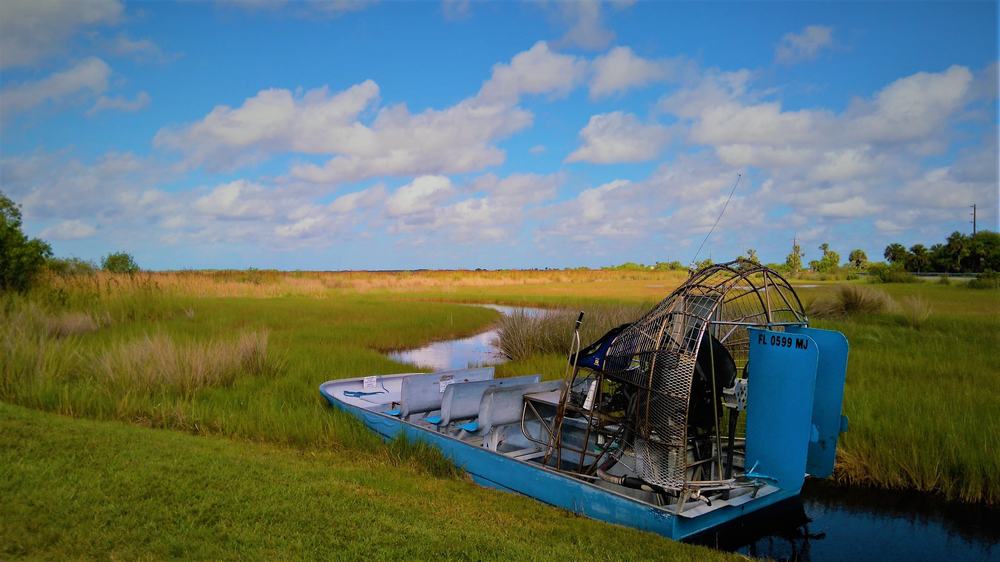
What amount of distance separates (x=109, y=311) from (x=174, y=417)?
42.2ft

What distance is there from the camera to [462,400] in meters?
9.27

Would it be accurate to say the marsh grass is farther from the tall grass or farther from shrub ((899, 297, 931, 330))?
shrub ((899, 297, 931, 330))

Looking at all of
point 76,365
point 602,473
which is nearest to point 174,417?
point 76,365

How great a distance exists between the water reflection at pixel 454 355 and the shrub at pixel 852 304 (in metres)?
10.1

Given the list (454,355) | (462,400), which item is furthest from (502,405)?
(454,355)

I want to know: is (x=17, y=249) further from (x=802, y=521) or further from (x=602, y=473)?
(x=802, y=521)

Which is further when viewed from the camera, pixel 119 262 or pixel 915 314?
pixel 119 262

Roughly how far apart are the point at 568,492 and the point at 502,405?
2115 millimetres

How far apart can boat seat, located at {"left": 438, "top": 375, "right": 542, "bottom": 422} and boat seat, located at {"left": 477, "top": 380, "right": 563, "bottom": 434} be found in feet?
1.19

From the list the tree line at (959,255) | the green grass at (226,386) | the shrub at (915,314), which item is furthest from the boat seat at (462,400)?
the tree line at (959,255)

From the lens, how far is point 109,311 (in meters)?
20.6

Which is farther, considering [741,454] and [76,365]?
[76,365]

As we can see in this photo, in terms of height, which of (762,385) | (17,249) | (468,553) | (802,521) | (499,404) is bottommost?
(802,521)

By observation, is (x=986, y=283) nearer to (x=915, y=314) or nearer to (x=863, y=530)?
(x=915, y=314)
